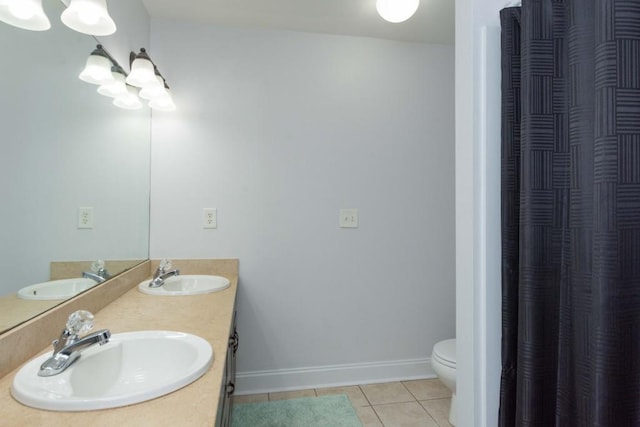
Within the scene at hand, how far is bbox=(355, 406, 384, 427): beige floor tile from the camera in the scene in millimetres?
1804

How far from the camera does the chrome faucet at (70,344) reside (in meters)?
0.79

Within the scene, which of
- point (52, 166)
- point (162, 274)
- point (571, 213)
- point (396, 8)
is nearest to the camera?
point (571, 213)

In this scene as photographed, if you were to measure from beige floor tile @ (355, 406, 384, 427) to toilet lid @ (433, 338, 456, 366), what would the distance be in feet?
1.65

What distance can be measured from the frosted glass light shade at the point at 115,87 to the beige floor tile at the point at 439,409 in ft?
7.95

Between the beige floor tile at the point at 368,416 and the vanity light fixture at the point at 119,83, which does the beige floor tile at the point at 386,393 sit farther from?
the vanity light fixture at the point at 119,83

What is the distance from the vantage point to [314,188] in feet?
7.32

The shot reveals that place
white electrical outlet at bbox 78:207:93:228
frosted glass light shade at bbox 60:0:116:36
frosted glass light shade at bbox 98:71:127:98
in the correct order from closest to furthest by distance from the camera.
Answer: frosted glass light shade at bbox 60:0:116:36, white electrical outlet at bbox 78:207:93:228, frosted glass light shade at bbox 98:71:127:98

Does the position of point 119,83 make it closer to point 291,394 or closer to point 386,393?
point 291,394

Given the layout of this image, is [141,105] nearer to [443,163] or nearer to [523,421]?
[443,163]

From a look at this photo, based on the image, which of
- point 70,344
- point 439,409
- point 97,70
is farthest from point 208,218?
point 439,409

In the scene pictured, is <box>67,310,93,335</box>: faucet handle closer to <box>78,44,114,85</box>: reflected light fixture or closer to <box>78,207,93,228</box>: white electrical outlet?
<box>78,207,93,228</box>: white electrical outlet

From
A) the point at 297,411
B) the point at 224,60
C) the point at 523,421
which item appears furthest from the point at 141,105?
the point at 523,421

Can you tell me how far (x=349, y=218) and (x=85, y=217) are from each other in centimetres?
151

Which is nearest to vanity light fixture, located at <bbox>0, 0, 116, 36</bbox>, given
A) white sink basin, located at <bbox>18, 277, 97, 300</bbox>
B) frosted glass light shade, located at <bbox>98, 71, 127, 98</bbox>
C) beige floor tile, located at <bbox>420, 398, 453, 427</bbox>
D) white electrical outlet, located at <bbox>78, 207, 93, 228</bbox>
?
frosted glass light shade, located at <bbox>98, 71, 127, 98</bbox>
